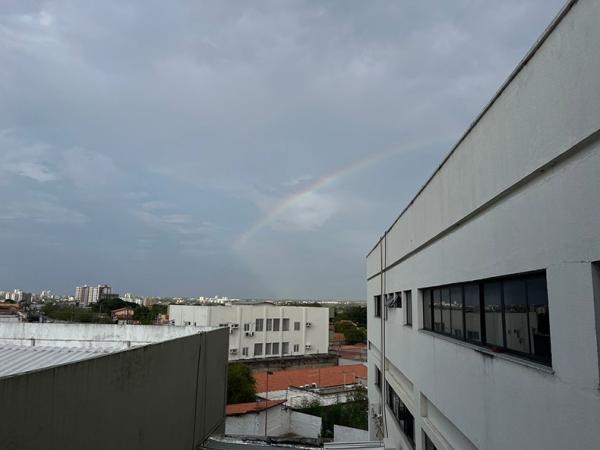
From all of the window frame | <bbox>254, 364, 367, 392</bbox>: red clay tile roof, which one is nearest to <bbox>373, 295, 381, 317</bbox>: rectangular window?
<bbox>254, 364, 367, 392</bbox>: red clay tile roof

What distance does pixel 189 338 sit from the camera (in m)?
12.4

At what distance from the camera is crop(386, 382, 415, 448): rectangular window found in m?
12.6

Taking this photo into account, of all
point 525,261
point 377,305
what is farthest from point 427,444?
point 377,305

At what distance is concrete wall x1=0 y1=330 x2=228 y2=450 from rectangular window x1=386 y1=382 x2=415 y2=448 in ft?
19.6

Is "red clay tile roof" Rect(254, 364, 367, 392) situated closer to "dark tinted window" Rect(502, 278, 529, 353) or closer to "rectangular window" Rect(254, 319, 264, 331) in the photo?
"rectangular window" Rect(254, 319, 264, 331)

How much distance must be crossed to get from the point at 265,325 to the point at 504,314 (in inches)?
2412

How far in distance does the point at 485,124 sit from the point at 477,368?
11.9ft

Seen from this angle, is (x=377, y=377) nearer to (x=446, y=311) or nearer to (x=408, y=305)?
(x=408, y=305)

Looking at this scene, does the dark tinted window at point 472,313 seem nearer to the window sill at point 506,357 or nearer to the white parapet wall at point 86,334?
the window sill at point 506,357

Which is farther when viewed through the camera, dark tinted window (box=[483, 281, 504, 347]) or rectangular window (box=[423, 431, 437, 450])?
rectangular window (box=[423, 431, 437, 450])

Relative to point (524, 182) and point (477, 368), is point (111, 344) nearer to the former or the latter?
point (477, 368)

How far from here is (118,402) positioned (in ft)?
25.8

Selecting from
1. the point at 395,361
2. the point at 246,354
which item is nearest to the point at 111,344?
the point at 395,361

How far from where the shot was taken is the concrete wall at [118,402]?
534 centimetres
